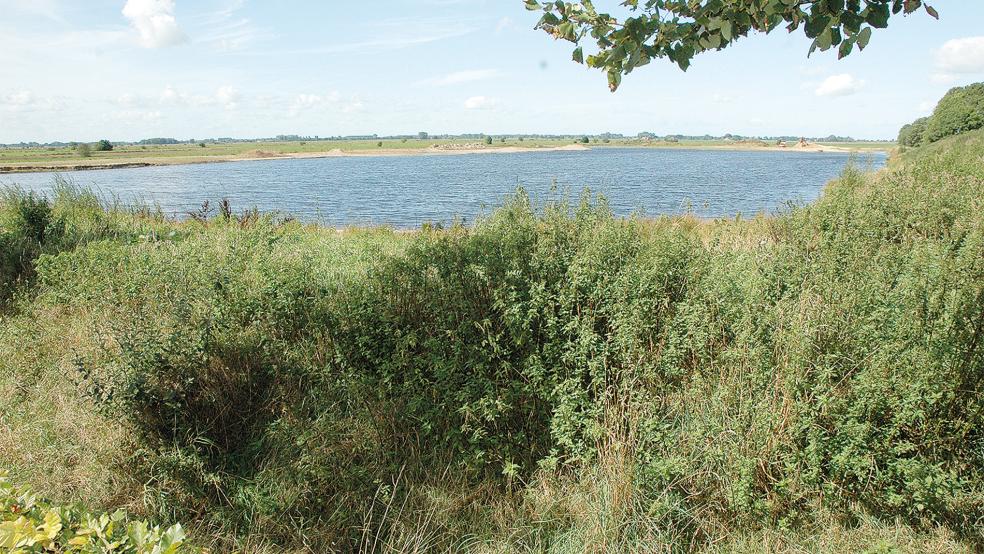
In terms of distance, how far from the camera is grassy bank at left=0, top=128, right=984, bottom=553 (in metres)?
4.21

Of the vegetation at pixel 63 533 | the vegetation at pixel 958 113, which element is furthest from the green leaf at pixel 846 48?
the vegetation at pixel 958 113

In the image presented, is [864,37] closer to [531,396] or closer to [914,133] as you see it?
[531,396]

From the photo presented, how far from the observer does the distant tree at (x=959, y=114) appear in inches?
1661

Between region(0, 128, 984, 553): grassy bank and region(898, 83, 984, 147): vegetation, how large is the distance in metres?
46.7

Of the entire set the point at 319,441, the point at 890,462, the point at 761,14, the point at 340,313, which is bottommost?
the point at 319,441

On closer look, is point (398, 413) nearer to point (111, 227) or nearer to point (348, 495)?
point (348, 495)

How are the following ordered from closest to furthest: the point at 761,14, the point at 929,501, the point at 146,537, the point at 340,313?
the point at 146,537 → the point at 761,14 → the point at 929,501 → the point at 340,313

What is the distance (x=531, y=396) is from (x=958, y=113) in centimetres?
5304

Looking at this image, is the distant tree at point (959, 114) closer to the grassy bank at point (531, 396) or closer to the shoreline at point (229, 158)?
the shoreline at point (229, 158)

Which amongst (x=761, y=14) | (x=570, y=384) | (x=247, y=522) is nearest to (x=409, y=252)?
(x=570, y=384)

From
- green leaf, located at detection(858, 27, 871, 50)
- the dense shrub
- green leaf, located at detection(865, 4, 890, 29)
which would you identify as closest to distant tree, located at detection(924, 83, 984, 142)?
green leaf, located at detection(865, 4, 890, 29)

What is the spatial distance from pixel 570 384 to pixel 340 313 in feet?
7.93

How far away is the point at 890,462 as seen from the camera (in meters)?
4.11

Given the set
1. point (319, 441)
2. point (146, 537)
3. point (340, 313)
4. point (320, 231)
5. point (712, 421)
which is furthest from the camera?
point (320, 231)
